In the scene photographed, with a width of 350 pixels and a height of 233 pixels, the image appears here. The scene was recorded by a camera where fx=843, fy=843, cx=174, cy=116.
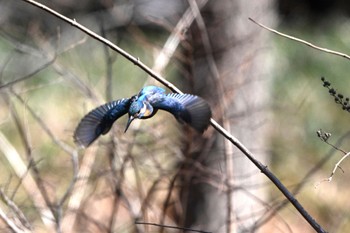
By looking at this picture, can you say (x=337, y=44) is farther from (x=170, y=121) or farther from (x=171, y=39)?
(x=171, y=39)

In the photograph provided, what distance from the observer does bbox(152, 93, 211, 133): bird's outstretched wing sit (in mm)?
1857

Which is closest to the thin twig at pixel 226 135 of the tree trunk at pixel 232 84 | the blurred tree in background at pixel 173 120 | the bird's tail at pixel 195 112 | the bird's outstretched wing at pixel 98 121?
the bird's tail at pixel 195 112

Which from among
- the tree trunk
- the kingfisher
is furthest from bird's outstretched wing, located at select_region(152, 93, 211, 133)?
the tree trunk

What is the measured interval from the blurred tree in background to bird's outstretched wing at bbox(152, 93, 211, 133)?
1.36ft

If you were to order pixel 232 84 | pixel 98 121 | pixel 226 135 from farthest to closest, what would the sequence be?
pixel 232 84
pixel 98 121
pixel 226 135

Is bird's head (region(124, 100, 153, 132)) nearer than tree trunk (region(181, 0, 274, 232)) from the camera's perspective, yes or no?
Yes

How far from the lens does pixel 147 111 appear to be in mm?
1970

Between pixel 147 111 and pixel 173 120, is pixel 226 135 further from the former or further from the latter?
pixel 173 120

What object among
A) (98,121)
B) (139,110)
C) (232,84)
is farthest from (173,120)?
(139,110)

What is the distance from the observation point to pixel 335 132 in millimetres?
7129

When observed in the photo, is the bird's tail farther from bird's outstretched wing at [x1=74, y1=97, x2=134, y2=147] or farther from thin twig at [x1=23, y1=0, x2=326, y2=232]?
bird's outstretched wing at [x1=74, y1=97, x2=134, y2=147]

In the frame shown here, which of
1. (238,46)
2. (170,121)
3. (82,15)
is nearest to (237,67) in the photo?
(238,46)

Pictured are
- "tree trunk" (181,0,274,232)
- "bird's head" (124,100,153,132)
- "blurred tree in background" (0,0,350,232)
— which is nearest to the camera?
"bird's head" (124,100,153,132)

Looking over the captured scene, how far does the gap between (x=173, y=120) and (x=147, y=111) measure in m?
2.16
